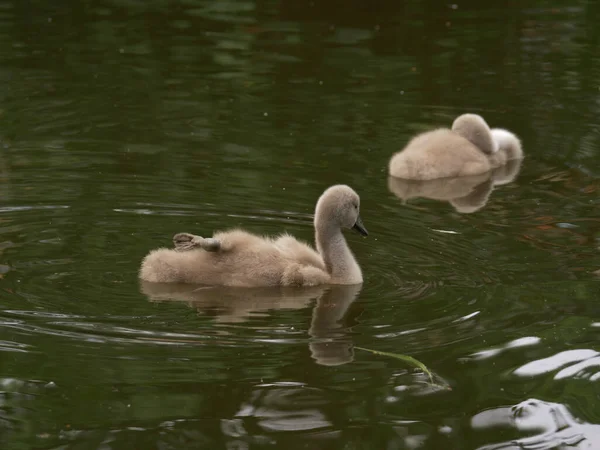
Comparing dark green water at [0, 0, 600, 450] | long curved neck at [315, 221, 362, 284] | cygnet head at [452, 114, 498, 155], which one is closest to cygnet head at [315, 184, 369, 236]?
long curved neck at [315, 221, 362, 284]

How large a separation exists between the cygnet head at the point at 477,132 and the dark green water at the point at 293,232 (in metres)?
0.42

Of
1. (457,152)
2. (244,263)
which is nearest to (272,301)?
(244,263)

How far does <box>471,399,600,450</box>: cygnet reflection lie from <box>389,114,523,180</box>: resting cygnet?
460 cm

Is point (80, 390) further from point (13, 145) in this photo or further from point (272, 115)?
point (272, 115)

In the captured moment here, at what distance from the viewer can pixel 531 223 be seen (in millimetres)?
8562

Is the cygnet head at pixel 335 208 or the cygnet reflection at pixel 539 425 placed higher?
the cygnet head at pixel 335 208

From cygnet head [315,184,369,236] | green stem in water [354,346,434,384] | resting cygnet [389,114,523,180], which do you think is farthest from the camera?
resting cygnet [389,114,523,180]

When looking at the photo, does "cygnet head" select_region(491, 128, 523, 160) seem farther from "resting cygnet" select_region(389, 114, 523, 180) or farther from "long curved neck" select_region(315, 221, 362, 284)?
"long curved neck" select_region(315, 221, 362, 284)

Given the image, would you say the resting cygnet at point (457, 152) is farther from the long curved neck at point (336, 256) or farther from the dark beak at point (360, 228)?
the long curved neck at point (336, 256)

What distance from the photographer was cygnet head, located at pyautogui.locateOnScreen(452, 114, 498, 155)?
35.1 ft

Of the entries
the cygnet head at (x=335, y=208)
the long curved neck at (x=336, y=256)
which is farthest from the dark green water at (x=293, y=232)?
Answer: the cygnet head at (x=335, y=208)

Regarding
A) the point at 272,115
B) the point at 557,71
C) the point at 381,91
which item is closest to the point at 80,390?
the point at 272,115

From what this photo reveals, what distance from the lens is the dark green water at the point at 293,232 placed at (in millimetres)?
5570

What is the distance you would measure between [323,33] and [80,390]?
10.6 meters
